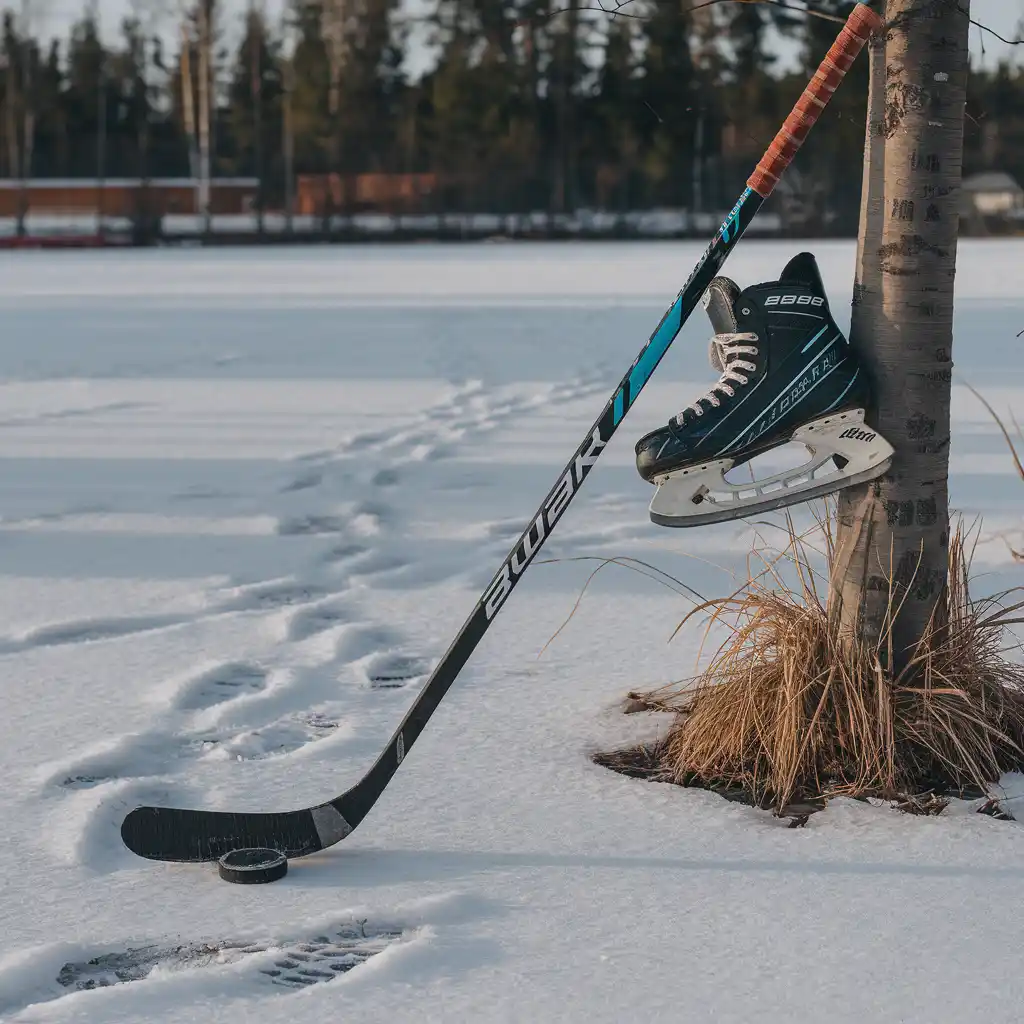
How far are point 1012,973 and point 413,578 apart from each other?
2774mm

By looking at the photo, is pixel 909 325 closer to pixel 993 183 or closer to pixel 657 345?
pixel 657 345

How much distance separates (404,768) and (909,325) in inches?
49.1

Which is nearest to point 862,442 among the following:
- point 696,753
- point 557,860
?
Answer: point 696,753

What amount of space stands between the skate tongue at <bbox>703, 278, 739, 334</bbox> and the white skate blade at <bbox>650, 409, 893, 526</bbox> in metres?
Result: 0.22

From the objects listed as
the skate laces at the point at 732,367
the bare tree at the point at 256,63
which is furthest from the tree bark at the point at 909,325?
the bare tree at the point at 256,63

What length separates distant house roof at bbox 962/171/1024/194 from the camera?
179 feet

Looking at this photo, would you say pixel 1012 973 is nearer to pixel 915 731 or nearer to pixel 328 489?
pixel 915 731

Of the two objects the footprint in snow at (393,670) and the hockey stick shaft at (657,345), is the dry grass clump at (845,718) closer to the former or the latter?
the hockey stick shaft at (657,345)

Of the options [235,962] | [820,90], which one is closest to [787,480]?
[820,90]

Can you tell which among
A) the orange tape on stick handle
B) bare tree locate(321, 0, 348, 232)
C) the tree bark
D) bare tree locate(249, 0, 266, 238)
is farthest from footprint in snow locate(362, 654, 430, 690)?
bare tree locate(249, 0, 266, 238)

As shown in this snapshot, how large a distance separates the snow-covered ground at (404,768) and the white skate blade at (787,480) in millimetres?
526

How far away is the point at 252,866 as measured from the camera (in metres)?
2.46

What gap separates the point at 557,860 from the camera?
253 centimetres

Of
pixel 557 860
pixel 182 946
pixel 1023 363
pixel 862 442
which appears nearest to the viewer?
pixel 182 946
